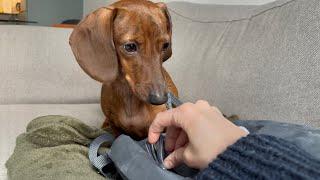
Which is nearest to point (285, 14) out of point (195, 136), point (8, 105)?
point (195, 136)

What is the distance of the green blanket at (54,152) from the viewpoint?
2.27 ft

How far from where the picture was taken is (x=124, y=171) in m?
0.60

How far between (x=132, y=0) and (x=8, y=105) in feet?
2.25

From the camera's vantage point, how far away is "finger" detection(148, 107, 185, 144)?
0.54 m

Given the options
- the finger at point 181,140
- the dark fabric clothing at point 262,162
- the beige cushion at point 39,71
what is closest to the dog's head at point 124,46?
the finger at point 181,140

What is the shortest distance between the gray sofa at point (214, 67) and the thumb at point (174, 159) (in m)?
0.37

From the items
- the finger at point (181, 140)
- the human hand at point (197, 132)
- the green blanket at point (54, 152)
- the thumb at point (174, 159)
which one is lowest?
the green blanket at point (54, 152)

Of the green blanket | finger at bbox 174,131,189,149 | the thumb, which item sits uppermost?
finger at bbox 174,131,189,149

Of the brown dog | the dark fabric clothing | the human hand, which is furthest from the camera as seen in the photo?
the brown dog

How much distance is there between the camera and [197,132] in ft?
1.65

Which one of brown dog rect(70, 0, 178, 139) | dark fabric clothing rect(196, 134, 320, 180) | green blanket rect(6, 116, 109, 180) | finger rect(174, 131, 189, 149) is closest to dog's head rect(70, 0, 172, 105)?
brown dog rect(70, 0, 178, 139)

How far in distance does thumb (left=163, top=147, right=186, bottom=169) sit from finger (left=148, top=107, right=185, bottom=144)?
38 millimetres

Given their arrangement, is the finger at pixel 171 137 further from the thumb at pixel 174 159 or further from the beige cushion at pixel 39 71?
the beige cushion at pixel 39 71

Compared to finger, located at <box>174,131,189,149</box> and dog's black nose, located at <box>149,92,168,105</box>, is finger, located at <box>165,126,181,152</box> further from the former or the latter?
dog's black nose, located at <box>149,92,168,105</box>
